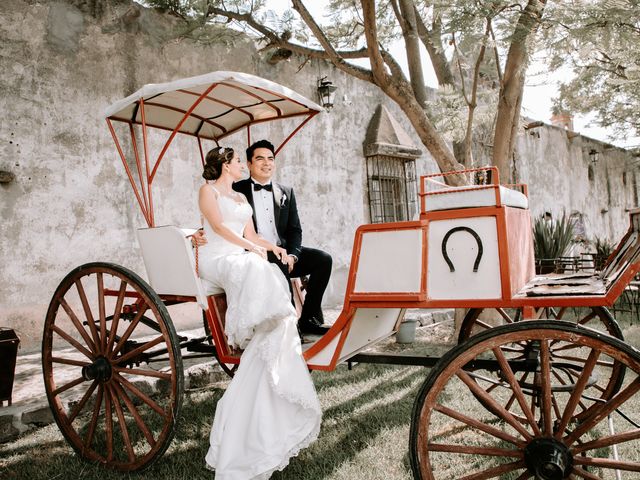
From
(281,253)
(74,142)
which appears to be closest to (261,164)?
(281,253)

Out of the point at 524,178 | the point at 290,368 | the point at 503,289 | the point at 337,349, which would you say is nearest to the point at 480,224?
the point at 503,289

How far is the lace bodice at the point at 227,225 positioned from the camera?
336 cm

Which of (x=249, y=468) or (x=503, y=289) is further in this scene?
(x=249, y=468)

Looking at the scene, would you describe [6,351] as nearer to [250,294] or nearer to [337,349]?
[250,294]

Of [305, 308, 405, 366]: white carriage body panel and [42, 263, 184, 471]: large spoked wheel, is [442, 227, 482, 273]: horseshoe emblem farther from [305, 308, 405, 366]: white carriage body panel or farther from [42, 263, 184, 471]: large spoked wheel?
[42, 263, 184, 471]: large spoked wheel

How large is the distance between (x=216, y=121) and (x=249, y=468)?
113 inches

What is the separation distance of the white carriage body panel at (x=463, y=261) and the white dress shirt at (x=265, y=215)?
157cm

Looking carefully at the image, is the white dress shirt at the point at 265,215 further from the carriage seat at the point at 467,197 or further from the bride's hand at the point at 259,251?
the carriage seat at the point at 467,197

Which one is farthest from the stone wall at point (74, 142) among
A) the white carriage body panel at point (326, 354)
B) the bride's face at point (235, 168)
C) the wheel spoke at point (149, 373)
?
the white carriage body panel at point (326, 354)

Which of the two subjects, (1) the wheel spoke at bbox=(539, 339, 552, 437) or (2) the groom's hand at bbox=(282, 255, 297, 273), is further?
(2) the groom's hand at bbox=(282, 255, 297, 273)

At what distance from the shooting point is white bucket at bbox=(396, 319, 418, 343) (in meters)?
5.96

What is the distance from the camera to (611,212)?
1948 cm

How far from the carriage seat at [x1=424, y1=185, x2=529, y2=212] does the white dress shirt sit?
1.53 metres

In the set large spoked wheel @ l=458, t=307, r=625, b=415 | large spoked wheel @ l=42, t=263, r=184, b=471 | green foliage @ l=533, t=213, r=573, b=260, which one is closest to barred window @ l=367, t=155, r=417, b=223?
green foliage @ l=533, t=213, r=573, b=260
